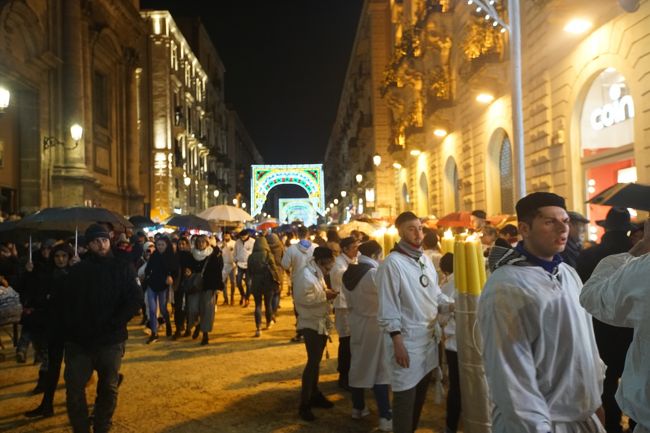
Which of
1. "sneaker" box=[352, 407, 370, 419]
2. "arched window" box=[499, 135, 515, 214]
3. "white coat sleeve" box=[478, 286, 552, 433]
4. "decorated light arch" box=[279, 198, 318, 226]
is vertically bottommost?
"sneaker" box=[352, 407, 370, 419]

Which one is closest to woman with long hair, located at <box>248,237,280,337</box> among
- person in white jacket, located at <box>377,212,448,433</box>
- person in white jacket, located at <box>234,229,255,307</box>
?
person in white jacket, located at <box>234,229,255,307</box>

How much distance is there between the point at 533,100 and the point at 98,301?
12851mm

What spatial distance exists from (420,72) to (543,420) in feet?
88.4

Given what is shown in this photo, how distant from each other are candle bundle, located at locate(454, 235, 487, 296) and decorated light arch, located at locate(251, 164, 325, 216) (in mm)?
96510

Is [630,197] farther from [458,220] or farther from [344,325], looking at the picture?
[458,220]

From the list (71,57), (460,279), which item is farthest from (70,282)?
(71,57)

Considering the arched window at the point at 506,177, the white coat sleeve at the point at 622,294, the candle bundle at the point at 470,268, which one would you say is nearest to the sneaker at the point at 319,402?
the candle bundle at the point at 470,268

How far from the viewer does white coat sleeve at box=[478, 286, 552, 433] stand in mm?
2559

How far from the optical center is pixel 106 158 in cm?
2681

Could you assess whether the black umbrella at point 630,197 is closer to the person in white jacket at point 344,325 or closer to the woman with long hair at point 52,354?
the person in white jacket at point 344,325

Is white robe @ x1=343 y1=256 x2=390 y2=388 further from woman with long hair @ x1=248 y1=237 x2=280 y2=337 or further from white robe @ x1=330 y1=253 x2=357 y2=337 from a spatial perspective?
woman with long hair @ x1=248 y1=237 x2=280 y2=337

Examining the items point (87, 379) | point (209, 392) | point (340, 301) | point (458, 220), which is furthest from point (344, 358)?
point (458, 220)

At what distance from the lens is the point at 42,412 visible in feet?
21.6

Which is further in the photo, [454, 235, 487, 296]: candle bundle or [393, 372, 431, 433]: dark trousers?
[454, 235, 487, 296]: candle bundle
